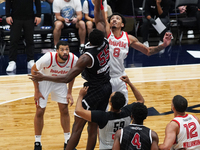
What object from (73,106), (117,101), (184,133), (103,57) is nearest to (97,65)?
(103,57)

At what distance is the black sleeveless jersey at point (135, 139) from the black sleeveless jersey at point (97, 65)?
1102 mm

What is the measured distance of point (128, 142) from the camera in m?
3.17

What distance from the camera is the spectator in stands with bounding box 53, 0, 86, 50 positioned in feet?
30.6

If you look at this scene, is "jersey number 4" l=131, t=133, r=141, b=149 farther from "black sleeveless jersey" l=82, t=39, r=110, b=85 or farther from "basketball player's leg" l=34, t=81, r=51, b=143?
"basketball player's leg" l=34, t=81, r=51, b=143

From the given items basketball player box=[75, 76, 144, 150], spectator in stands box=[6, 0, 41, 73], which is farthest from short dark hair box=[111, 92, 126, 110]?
spectator in stands box=[6, 0, 41, 73]

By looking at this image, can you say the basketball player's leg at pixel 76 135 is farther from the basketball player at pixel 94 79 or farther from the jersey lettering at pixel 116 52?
the jersey lettering at pixel 116 52

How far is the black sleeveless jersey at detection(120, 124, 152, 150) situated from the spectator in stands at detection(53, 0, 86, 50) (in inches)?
257

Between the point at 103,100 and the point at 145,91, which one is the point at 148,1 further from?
the point at 103,100

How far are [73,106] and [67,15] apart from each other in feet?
12.3

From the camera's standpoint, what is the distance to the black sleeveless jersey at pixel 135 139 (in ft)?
10.4

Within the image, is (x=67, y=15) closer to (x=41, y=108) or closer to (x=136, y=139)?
(x=41, y=108)

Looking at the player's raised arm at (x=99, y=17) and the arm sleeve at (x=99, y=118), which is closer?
the arm sleeve at (x=99, y=118)

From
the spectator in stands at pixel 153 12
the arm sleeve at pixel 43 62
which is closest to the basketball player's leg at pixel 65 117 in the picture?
the arm sleeve at pixel 43 62

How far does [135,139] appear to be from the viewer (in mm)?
3166
